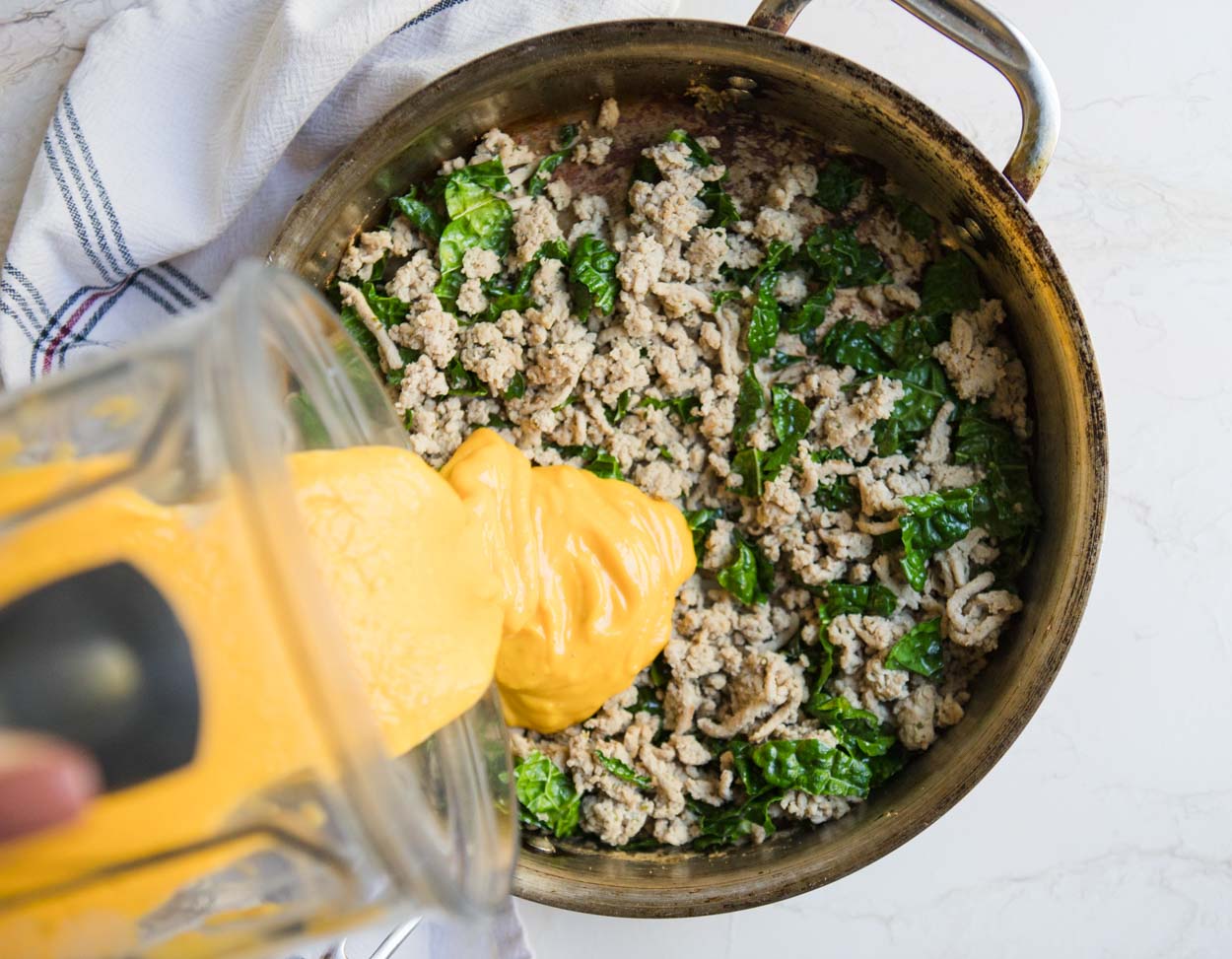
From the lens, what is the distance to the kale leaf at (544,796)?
7.16ft

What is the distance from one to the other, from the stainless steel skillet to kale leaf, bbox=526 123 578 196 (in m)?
0.08

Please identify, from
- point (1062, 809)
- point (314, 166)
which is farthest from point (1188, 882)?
point (314, 166)

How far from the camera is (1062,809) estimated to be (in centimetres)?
239

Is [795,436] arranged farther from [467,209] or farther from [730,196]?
[467,209]

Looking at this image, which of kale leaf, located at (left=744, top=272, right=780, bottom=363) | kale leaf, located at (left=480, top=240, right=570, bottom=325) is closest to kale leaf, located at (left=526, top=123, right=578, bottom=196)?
kale leaf, located at (left=480, top=240, right=570, bottom=325)

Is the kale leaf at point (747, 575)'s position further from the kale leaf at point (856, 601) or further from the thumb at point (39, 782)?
the thumb at point (39, 782)

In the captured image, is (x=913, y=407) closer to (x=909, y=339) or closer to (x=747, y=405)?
(x=909, y=339)

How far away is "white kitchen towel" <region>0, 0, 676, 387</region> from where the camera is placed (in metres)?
2.21

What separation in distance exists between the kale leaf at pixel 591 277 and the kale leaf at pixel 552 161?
0.16 m

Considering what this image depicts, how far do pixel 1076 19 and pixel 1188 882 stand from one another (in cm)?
199

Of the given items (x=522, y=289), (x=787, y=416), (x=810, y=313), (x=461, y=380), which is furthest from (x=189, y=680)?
(x=810, y=313)

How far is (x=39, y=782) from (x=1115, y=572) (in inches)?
85.2

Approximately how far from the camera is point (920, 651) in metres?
2.19

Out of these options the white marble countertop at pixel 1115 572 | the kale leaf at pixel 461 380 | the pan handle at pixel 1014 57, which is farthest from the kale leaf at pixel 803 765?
the pan handle at pixel 1014 57
